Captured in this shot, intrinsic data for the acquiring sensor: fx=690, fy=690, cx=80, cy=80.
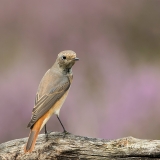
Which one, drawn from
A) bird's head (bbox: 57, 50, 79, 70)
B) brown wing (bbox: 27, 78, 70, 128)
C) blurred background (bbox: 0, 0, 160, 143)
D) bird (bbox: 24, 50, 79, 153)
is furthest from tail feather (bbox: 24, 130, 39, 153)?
blurred background (bbox: 0, 0, 160, 143)

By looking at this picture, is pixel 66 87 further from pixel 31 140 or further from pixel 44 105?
pixel 31 140

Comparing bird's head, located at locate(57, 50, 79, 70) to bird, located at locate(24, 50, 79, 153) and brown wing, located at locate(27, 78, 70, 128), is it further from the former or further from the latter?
brown wing, located at locate(27, 78, 70, 128)

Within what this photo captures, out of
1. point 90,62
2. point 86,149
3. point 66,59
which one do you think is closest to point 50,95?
point 66,59

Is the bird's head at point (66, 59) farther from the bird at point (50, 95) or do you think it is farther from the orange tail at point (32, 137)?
the orange tail at point (32, 137)

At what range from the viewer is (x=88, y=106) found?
8.38 meters

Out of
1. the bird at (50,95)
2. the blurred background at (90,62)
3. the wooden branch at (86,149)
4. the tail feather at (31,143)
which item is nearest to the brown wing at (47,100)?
the bird at (50,95)

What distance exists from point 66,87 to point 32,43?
2.68 meters

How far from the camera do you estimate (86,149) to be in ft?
19.2

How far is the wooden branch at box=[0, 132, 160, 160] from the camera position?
5.71 m

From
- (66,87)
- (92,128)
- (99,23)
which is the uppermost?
(99,23)

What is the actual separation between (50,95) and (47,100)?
0.08 meters

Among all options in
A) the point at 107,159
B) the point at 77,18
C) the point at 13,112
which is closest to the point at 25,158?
the point at 107,159

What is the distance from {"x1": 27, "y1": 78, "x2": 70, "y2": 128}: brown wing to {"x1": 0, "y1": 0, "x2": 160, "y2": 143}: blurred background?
134cm

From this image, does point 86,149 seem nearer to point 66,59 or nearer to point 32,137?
point 32,137
